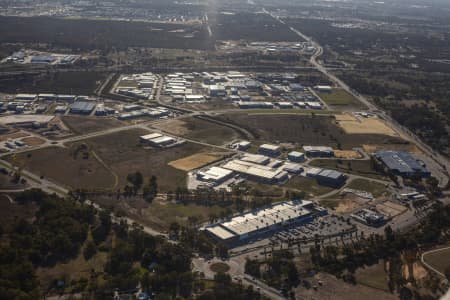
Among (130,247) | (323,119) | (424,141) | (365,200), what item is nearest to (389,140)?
(424,141)

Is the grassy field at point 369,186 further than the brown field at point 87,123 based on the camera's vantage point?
No

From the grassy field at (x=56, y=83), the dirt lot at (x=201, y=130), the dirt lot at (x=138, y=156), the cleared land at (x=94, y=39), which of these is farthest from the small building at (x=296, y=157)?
the cleared land at (x=94, y=39)

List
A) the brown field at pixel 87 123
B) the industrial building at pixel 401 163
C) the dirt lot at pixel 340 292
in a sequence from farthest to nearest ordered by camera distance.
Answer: the brown field at pixel 87 123
the industrial building at pixel 401 163
the dirt lot at pixel 340 292

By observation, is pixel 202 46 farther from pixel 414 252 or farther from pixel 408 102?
pixel 414 252

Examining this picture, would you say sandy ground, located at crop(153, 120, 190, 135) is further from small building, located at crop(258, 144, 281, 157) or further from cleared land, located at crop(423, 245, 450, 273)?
cleared land, located at crop(423, 245, 450, 273)

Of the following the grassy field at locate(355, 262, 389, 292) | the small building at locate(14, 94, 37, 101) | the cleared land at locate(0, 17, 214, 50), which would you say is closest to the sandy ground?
the small building at locate(14, 94, 37, 101)

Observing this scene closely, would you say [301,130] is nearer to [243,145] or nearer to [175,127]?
[243,145]

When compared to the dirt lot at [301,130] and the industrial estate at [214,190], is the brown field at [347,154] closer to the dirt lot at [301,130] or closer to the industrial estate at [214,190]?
the industrial estate at [214,190]
